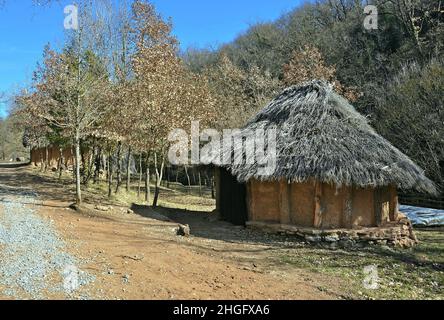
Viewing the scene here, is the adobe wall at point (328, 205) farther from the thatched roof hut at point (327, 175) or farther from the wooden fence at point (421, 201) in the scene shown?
the wooden fence at point (421, 201)

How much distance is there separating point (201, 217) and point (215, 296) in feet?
31.5

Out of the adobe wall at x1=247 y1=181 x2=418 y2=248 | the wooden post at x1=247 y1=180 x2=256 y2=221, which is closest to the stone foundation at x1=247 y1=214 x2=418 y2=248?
the adobe wall at x1=247 y1=181 x2=418 y2=248

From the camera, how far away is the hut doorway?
14023 mm

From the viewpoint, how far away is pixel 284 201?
1247 cm

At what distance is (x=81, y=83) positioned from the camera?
1452cm

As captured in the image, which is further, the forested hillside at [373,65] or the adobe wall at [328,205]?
the forested hillside at [373,65]

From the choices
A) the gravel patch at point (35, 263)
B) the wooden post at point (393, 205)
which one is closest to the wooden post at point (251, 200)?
the wooden post at point (393, 205)

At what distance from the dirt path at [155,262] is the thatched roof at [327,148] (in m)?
2.22

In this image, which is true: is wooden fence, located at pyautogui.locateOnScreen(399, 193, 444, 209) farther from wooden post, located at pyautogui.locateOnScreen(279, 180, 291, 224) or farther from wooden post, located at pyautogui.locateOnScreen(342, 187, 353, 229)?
wooden post, located at pyautogui.locateOnScreen(279, 180, 291, 224)

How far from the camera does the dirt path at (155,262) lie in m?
6.39

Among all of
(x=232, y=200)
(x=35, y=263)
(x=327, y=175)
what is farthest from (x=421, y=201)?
(x=35, y=263)

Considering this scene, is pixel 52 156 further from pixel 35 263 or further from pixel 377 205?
pixel 35 263

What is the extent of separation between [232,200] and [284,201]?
105 inches
